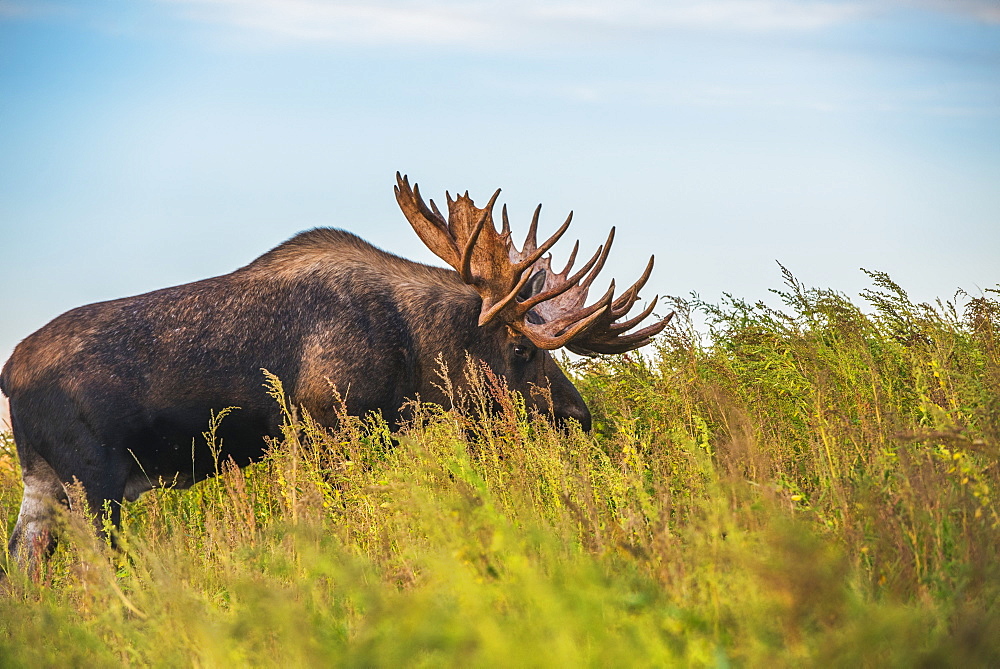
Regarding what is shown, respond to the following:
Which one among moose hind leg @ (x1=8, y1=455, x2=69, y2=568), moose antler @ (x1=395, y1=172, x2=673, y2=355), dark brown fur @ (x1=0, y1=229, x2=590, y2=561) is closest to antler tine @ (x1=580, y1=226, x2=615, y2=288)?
moose antler @ (x1=395, y1=172, x2=673, y2=355)

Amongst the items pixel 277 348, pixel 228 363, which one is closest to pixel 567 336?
pixel 277 348

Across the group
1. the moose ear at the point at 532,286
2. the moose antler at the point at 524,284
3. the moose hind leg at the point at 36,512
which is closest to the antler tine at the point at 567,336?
the moose antler at the point at 524,284

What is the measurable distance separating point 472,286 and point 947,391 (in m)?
3.97

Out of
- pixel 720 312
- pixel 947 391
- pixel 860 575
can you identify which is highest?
pixel 720 312

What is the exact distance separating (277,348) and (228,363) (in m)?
0.40

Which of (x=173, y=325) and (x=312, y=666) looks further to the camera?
(x=173, y=325)

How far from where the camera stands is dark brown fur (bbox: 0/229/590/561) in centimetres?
692

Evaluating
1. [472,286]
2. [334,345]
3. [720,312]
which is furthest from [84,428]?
[720,312]

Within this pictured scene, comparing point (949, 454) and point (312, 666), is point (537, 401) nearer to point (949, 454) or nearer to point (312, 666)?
point (949, 454)

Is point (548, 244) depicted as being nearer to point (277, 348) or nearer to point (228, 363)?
point (277, 348)

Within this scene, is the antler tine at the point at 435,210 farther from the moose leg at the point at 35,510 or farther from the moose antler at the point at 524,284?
the moose leg at the point at 35,510

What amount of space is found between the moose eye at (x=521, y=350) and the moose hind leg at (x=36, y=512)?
3.65 m

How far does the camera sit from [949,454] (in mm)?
4570

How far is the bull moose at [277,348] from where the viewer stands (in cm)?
695
